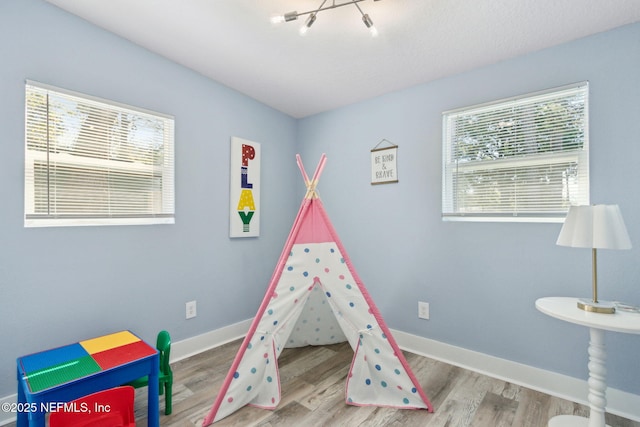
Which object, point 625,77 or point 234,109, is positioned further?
point 234,109

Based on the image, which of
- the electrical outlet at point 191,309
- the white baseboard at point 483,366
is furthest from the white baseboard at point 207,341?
the electrical outlet at point 191,309

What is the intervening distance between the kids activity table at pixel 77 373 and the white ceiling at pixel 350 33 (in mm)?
1952

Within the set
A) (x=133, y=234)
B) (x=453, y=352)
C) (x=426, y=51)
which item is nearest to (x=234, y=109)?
(x=133, y=234)

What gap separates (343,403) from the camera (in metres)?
1.94

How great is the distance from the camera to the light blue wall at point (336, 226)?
1.78 meters

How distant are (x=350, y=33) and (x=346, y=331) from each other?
193cm

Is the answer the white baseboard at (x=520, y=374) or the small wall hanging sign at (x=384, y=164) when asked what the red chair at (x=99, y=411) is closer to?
the white baseboard at (x=520, y=374)

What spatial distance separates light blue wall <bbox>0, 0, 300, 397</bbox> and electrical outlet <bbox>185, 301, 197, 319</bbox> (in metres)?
0.04

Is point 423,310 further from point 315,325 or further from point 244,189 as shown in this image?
point 244,189

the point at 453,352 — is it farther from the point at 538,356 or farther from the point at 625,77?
the point at 625,77

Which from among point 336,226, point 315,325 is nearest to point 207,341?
point 315,325

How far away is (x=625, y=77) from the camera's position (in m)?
1.87

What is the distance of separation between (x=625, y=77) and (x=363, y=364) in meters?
2.39

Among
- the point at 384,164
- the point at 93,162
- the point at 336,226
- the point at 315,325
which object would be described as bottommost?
the point at 315,325
